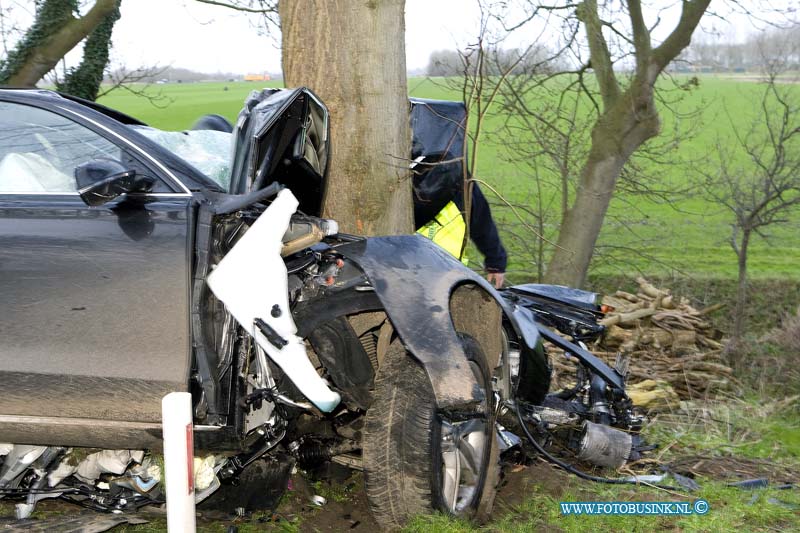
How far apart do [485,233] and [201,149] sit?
9.00 ft

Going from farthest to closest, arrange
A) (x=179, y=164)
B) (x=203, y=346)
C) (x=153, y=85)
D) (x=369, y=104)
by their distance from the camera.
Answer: (x=153, y=85) → (x=369, y=104) → (x=179, y=164) → (x=203, y=346)

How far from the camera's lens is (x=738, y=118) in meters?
33.7

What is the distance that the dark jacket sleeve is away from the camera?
6.30 metres

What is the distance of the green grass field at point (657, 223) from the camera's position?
13.2 m

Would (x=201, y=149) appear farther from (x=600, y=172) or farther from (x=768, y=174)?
(x=768, y=174)

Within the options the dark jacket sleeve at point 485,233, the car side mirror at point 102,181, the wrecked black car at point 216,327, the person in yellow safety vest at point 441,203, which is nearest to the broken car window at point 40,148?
the wrecked black car at point 216,327

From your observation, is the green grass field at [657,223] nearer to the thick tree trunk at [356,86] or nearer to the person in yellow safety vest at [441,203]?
the person in yellow safety vest at [441,203]

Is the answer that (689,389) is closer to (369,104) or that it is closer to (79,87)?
(369,104)

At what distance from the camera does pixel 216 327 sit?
11.4ft

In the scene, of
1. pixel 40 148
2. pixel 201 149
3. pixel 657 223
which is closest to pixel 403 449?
pixel 201 149

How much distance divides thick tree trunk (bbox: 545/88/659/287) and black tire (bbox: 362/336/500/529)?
7830mm

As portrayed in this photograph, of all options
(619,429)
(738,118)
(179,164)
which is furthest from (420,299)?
(738,118)

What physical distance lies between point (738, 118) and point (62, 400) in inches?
1359

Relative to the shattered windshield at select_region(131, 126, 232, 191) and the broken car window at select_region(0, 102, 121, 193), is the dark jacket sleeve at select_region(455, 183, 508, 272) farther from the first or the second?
the broken car window at select_region(0, 102, 121, 193)
